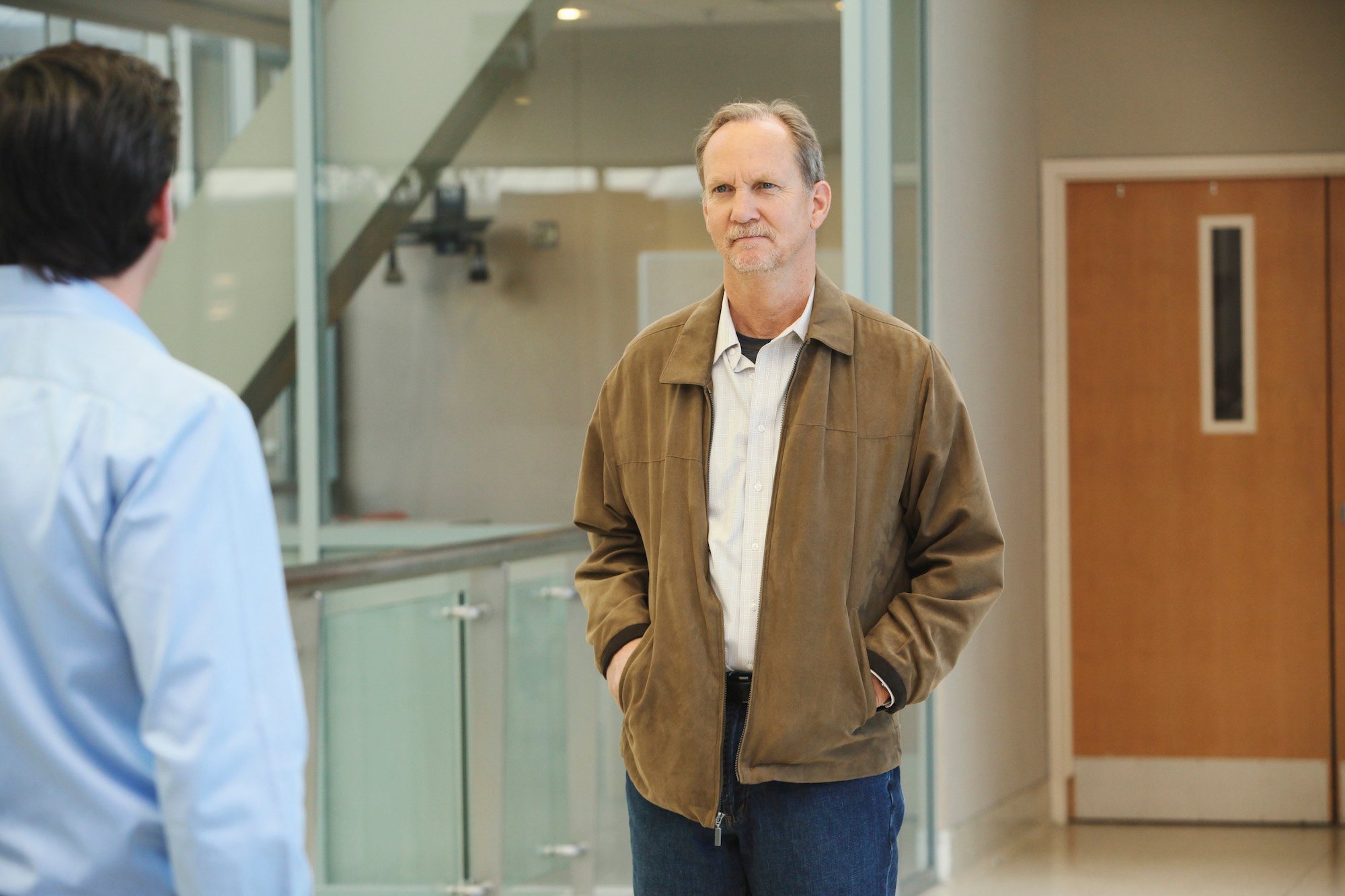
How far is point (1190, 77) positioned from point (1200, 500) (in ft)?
4.83

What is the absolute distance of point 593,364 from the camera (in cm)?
514

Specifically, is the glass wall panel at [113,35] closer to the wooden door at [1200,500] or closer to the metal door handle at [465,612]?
the metal door handle at [465,612]

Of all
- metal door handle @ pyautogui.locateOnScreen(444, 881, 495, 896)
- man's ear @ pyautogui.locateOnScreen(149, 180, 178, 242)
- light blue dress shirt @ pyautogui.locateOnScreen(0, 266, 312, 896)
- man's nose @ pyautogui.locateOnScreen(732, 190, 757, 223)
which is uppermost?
man's nose @ pyautogui.locateOnScreen(732, 190, 757, 223)

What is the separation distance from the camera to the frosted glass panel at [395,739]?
2764mm

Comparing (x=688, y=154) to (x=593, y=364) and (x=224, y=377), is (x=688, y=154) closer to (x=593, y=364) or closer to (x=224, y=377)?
(x=593, y=364)

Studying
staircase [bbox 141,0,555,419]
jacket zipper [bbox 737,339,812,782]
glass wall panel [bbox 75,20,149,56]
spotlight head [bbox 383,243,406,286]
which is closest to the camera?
jacket zipper [bbox 737,339,812,782]

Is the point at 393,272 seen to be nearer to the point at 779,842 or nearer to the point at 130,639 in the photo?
the point at 779,842

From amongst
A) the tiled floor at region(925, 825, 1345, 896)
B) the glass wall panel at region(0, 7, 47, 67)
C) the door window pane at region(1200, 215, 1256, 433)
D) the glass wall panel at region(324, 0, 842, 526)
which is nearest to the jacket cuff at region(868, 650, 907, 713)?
the tiled floor at region(925, 825, 1345, 896)

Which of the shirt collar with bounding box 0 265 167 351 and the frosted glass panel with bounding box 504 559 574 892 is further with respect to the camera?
the frosted glass panel with bounding box 504 559 574 892

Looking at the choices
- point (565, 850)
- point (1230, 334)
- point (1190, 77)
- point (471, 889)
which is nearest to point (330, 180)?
point (565, 850)

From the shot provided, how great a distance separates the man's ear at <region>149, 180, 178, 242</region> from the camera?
1008mm

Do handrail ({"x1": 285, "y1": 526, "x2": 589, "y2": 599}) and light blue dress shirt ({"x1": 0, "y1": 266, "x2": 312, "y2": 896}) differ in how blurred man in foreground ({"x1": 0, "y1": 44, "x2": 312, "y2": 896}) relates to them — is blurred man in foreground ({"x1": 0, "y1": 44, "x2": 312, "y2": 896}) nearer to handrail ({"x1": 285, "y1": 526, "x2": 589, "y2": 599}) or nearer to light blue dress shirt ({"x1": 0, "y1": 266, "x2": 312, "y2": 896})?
light blue dress shirt ({"x1": 0, "y1": 266, "x2": 312, "y2": 896})

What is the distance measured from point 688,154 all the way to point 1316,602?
266 cm

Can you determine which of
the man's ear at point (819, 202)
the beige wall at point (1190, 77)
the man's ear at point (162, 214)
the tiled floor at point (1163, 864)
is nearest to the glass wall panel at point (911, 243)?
the tiled floor at point (1163, 864)
